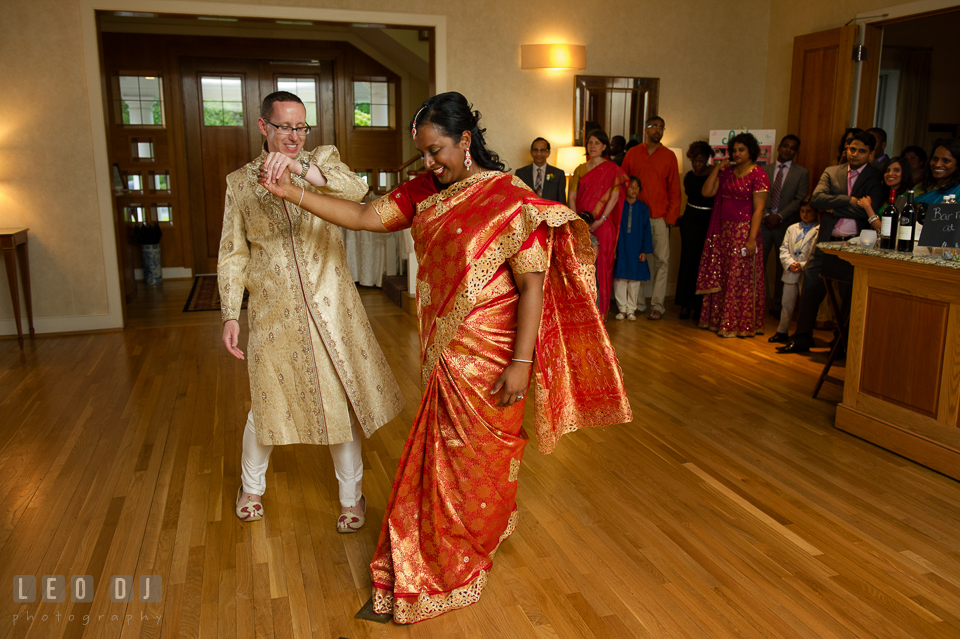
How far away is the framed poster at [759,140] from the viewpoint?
657cm

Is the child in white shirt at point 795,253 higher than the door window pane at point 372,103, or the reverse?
the door window pane at point 372,103

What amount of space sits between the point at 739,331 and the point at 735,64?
296 centimetres

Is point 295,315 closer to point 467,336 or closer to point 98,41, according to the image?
A: point 467,336

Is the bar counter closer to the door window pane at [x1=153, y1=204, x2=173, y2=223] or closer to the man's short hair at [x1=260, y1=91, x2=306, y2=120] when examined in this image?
the man's short hair at [x1=260, y1=91, x2=306, y2=120]

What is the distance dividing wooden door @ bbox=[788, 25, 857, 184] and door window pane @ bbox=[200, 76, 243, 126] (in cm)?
618

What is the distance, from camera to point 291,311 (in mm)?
2295

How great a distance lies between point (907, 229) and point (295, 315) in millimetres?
2715

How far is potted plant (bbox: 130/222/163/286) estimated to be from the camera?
26.0 feet

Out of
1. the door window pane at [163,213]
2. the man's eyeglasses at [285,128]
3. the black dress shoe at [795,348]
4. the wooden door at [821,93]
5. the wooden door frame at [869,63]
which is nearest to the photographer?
the man's eyeglasses at [285,128]

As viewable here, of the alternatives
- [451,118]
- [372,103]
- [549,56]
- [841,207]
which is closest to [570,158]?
[549,56]

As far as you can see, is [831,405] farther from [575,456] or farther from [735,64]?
[735,64]

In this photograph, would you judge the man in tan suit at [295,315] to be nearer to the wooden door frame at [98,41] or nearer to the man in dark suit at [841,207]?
the man in dark suit at [841,207]

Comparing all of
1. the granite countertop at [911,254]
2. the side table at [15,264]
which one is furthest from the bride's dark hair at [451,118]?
the side table at [15,264]

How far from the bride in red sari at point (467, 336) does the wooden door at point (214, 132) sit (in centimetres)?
714
